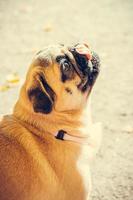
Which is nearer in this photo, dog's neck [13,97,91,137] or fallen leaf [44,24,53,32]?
dog's neck [13,97,91,137]

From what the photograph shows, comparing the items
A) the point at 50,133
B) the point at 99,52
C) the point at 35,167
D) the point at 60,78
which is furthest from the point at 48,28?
the point at 35,167

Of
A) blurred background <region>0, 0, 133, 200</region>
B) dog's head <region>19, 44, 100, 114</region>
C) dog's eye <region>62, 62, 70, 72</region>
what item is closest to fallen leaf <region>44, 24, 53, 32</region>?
blurred background <region>0, 0, 133, 200</region>

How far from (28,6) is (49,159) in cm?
553

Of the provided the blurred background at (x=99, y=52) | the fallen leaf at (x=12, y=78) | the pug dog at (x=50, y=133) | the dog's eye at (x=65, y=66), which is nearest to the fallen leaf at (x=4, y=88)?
the blurred background at (x=99, y=52)

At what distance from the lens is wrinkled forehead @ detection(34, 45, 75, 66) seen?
3516 millimetres

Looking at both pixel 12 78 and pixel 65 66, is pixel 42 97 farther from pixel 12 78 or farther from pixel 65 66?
pixel 12 78

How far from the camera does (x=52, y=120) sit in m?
3.55

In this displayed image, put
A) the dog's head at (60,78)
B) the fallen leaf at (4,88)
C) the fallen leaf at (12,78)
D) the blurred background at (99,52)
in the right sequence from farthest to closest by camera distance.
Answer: the fallen leaf at (12,78), the fallen leaf at (4,88), the blurred background at (99,52), the dog's head at (60,78)

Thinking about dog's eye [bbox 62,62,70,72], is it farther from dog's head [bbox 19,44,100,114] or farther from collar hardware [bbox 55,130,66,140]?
collar hardware [bbox 55,130,66,140]

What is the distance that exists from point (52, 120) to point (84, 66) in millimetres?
557

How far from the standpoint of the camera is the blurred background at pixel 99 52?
14.3 feet

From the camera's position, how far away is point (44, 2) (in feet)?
28.0

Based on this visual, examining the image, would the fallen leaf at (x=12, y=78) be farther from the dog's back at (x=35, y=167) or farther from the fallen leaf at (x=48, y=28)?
the dog's back at (x=35, y=167)

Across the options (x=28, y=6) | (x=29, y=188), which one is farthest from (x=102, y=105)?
(x=28, y=6)
